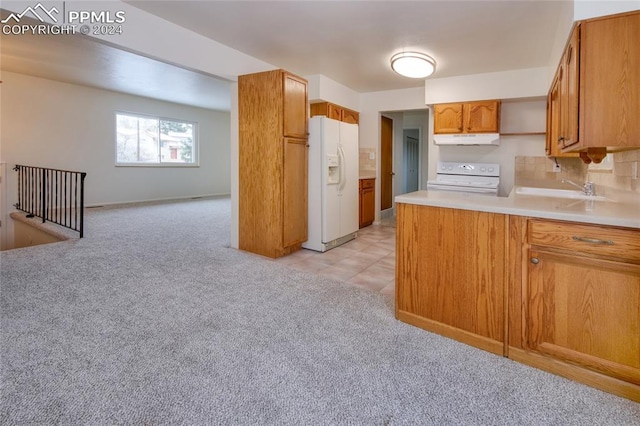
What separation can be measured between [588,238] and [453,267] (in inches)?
27.3

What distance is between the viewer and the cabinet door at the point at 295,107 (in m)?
3.72

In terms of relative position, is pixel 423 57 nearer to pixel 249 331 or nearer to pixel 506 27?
pixel 506 27

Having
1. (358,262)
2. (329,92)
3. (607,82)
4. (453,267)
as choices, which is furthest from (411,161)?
(453,267)

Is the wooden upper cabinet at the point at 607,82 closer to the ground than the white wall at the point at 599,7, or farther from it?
closer to the ground

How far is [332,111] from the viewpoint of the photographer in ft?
17.7

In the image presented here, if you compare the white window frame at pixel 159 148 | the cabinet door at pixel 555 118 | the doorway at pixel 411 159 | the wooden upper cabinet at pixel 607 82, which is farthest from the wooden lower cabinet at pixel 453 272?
the white window frame at pixel 159 148

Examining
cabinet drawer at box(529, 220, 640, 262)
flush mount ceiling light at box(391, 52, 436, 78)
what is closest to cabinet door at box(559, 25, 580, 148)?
cabinet drawer at box(529, 220, 640, 262)

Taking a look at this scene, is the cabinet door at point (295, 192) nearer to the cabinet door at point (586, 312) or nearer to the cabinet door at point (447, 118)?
the cabinet door at point (447, 118)

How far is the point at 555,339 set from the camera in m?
1.74

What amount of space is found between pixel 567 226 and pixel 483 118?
3522 millimetres

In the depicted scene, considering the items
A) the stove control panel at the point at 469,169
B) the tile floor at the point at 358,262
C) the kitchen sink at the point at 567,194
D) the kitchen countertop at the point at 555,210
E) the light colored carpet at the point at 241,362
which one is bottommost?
the light colored carpet at the point at 241,362

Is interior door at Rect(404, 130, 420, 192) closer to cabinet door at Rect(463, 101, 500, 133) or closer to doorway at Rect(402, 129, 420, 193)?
doorway at Rect(402, 129, 420, 193)

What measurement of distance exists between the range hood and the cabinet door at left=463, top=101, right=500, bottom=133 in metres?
0.06

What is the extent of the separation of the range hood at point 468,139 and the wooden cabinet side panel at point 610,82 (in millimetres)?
2805
